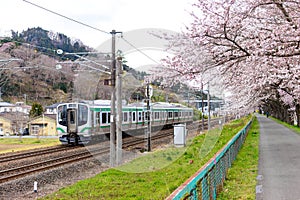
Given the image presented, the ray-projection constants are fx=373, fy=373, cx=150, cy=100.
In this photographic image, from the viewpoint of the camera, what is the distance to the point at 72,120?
66.3ft

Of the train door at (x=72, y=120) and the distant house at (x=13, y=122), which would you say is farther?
the distant house at (x=13, y=122)

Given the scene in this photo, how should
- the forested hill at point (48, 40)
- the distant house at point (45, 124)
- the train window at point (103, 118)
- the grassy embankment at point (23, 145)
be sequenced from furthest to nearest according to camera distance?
the forested hill at point (48, 40) → the distant house at point (45, 124) → the grassy embankment at point (23, 145) → the train window at point (103, 118)

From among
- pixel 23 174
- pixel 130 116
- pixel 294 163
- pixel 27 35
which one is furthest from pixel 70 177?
pixel 27 35

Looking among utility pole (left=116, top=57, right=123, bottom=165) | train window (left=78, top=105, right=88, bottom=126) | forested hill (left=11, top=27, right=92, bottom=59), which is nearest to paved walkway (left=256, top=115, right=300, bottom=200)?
utility pole (left=116, top=57, right=123, bottom=165)

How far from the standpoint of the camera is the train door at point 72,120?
20078mm

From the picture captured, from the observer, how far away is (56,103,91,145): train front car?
1963 centimetres

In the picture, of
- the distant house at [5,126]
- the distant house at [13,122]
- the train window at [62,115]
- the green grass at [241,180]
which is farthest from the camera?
the distant house at [5,126]

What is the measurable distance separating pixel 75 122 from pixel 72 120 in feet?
0.95

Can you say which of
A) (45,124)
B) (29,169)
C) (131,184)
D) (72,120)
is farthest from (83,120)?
(45,124)

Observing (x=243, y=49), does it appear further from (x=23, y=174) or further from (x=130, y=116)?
(x=130, y=116)

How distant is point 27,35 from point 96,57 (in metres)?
57.2

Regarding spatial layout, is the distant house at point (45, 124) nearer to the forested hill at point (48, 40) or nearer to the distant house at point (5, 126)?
the distant house at point (5, 126)

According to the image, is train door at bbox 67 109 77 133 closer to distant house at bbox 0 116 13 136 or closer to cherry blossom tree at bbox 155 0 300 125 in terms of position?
cherry blossom tree at bbox 155 0 300 125

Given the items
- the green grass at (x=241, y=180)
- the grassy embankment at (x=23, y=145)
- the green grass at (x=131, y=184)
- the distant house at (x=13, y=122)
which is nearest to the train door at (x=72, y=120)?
the grassy embankment at (x=23, y=145)
